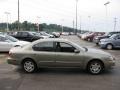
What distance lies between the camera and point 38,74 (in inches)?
387

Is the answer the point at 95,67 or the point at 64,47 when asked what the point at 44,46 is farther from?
the point at 95,67

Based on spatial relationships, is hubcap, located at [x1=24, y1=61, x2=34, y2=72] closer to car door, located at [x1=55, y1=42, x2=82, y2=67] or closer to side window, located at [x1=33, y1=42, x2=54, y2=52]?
side window, located at [x1=33, y1=42, x2=54, y2=52]

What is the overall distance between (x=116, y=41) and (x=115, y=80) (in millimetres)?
14948

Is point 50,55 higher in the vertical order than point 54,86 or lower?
higher

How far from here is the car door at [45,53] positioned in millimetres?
9852

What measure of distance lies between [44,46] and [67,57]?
3.71 feet

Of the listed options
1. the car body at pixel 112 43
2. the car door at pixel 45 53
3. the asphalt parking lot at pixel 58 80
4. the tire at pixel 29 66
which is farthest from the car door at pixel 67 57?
the car body at pixel 112 43

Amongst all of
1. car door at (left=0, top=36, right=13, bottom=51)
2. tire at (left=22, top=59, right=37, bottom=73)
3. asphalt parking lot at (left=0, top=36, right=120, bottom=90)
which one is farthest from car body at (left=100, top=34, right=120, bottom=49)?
tire at (left=22, top=59, right=37, bottom=73)

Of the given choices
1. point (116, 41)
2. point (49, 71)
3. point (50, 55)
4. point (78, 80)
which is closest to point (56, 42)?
point (50, 55)

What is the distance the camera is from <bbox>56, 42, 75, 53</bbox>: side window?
9.90 metres

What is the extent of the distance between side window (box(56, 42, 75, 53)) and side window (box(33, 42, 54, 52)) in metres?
0.26

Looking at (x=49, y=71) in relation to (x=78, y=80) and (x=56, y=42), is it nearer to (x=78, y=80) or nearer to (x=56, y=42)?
(x=56, y=42)

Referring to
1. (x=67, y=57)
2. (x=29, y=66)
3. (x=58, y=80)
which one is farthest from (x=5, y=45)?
(x=58, y=80)

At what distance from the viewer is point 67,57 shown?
973cm
